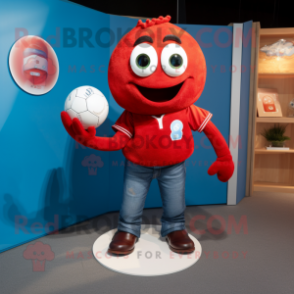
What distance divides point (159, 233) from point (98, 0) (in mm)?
2579

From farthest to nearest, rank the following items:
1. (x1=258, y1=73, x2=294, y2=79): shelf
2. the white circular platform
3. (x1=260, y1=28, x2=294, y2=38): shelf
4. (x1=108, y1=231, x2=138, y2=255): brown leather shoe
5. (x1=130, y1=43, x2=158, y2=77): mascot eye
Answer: (x1=258, y1=73, x2=294, y2=79): shelf → (x1=260, y1=28, x2=294, y2=38): shelf → (x1=108, y1=231, x2=138, y2=255): brown leather shoe → the white circular platform → (x1=130, y1=43, x2=158, y2=77): mascot eye

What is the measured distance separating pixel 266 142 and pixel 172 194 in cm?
184

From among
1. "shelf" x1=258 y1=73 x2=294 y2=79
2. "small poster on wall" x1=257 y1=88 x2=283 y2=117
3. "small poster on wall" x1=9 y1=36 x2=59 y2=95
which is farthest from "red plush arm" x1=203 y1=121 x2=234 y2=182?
"shelf" x1=258 y1=73 x2=294 y2=79

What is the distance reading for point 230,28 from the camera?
7.71ft

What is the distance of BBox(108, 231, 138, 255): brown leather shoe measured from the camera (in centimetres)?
164

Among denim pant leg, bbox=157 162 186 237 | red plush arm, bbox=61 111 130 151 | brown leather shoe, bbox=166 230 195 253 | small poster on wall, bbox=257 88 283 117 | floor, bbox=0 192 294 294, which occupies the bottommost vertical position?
floor, bbox=0 192 294 294

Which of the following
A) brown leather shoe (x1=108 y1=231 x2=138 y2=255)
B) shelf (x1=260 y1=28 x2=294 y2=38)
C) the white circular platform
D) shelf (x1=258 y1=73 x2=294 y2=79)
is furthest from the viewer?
shelf (x1=258 y1=73 x2=294 y2=79)

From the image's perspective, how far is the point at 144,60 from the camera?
55.4 inches

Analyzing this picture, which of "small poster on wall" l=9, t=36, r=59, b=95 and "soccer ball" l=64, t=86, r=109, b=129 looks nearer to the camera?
"soccer ball" l=64, t=86, r=109, b=129

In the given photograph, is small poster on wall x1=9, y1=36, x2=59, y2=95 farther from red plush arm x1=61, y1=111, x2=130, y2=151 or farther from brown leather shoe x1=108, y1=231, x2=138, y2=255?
brown leather shoe x1=108, y1=231, x2=138, y2=255

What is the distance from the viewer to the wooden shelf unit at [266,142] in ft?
9.17

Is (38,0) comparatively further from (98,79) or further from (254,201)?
(254,201)

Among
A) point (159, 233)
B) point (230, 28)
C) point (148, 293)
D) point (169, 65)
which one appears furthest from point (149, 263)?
point (230, 28)

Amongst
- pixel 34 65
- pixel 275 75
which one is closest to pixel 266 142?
pixel 275 75
